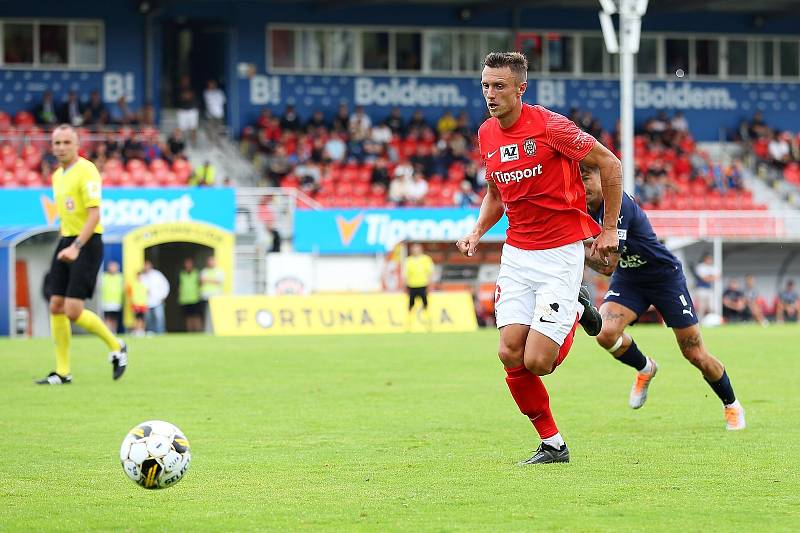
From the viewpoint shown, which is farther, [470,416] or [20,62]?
[20,62]

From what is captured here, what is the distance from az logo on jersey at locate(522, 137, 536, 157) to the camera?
7.84m

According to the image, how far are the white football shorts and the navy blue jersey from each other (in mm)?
1840

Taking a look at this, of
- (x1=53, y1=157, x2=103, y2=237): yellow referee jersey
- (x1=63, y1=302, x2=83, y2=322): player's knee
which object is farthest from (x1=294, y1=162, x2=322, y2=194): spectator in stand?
(x1=63, y1=302, x2=83, y2=322): player's knee

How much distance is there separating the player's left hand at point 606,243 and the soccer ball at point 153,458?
262 centimetres

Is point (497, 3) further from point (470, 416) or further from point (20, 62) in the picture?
point (470, 416)

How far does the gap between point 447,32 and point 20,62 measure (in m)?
12.8

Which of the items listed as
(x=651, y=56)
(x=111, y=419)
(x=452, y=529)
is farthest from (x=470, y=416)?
(x=651, y=56)

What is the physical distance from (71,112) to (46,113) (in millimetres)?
642

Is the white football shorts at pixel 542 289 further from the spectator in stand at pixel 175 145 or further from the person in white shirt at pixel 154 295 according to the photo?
the spectator in stand at pixel 175 145

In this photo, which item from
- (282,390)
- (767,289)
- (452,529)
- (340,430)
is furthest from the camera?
(767,289)

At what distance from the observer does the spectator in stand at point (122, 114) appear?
36312mm

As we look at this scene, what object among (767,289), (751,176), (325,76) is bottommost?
(767,289)

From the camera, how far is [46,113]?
35.6m

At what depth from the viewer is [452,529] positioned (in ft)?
19.5
